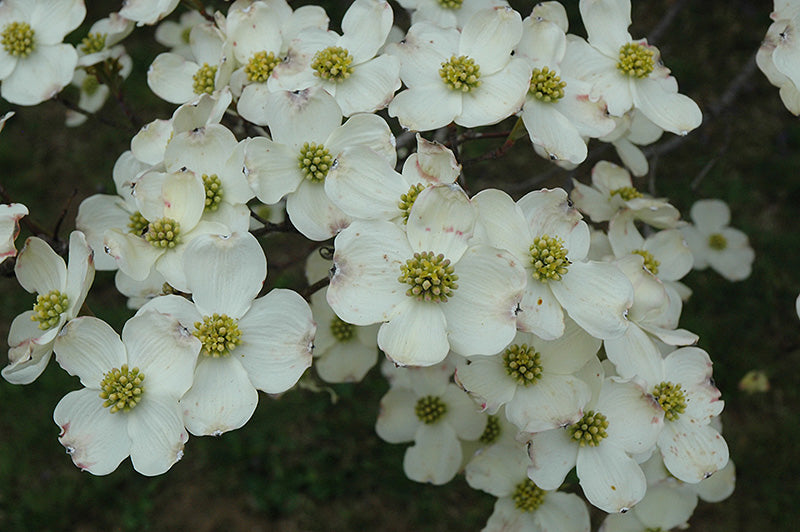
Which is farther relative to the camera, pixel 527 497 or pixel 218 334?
pixel 527 497

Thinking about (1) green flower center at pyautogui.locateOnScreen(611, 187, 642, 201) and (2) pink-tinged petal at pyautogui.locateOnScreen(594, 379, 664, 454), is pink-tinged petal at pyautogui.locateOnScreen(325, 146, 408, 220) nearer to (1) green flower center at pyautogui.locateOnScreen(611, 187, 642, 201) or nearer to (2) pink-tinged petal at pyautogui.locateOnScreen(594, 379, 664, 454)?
(2) pink-tinged petal at pyautogui.locateOnScreen(594, 379, 664, 454)

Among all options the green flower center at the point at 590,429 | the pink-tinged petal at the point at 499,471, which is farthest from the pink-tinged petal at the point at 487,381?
the pink-tinged petal at the point at 499,471

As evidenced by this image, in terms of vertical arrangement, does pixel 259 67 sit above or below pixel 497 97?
below

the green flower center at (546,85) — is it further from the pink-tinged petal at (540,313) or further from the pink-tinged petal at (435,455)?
the pink-tinged petal at (435,455)

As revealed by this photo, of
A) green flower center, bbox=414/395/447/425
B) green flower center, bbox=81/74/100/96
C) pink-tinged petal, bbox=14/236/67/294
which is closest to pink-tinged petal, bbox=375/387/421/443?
green flower center, bbox=414/395/447/425

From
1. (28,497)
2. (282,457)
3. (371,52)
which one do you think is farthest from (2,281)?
(371,52)

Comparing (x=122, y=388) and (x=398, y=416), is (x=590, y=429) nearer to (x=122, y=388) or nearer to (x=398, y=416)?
(x=398, y=416)

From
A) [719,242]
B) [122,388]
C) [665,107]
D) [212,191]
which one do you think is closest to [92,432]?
[122,388]

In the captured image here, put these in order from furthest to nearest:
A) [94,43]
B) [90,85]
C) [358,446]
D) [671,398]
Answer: [358,446] < [90,85] < [94,43] < [671,398]
